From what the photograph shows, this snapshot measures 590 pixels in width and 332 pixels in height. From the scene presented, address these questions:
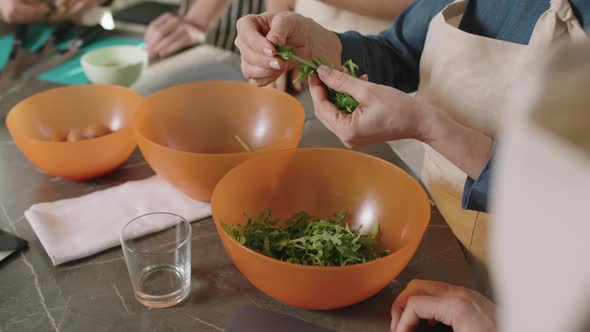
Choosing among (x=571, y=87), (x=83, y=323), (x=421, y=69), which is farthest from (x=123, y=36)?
(x=571, y=87)

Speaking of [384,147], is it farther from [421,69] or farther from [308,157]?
[308,157]

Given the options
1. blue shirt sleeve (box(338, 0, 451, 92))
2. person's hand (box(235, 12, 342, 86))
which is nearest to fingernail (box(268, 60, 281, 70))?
person's hand (box(235, 12, 342, 86))

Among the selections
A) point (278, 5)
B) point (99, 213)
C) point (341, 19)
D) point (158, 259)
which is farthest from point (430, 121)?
point (278, 5)

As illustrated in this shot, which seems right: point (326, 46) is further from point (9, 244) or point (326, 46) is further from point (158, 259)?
point (9, 244)

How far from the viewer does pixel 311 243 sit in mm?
966

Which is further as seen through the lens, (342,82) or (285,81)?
(285,81)

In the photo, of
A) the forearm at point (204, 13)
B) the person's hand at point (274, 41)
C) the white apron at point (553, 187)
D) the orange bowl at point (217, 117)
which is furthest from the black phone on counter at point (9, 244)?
the forearm at point (204, 13)

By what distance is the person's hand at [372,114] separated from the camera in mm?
983

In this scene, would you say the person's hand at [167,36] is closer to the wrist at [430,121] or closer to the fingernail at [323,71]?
the fingernail at [323,71]

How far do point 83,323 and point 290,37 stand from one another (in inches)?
31.6

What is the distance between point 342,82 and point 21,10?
5.74 ft

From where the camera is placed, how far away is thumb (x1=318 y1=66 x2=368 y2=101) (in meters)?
0.99

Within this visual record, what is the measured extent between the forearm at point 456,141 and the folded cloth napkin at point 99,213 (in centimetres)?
54

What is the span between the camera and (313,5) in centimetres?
199
